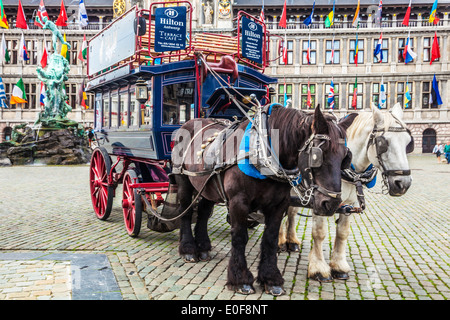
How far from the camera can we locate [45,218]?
7660 mm

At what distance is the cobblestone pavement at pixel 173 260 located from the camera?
155 inches

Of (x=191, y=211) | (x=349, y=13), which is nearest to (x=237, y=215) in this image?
(x=191, y=211)

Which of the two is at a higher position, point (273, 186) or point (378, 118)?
point (378, 118)

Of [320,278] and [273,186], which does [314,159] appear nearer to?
[273,186]

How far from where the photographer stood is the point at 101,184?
7.45 meters

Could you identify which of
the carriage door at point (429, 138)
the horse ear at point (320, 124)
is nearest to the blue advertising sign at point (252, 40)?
the horse ear at point (320, 124)

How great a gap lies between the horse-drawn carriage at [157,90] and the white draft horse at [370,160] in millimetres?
1440

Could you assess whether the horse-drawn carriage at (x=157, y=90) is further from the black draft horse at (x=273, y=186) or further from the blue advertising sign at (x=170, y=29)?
the black draft horse at (x=273, y=186)

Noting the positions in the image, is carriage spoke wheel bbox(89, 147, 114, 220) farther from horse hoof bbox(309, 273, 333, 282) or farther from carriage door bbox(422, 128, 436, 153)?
carriage door bbox(422, 128, 436, 153)

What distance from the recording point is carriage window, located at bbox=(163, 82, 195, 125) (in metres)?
5.74

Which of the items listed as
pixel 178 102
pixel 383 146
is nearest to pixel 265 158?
pixel 383 146

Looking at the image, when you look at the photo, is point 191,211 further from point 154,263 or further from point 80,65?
point 80,65

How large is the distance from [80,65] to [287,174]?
1750 inches

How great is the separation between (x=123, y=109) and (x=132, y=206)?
1.72 m
